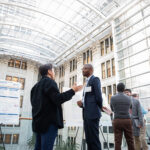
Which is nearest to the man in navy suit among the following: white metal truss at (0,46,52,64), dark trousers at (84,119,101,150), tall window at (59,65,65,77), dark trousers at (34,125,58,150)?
dark trousers at (84,119,101,150)

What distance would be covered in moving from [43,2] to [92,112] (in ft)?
59.6

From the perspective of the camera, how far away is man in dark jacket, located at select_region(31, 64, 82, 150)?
7.03 feet

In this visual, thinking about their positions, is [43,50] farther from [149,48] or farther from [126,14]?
[149,48]

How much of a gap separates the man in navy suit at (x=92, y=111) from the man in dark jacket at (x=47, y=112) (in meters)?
0.74

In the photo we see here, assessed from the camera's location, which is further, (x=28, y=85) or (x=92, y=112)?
(x=28, y=85)

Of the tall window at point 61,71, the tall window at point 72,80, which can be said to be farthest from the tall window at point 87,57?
the tall window at point 61,71

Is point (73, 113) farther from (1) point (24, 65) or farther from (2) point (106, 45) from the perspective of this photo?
(1) point (24, 65)

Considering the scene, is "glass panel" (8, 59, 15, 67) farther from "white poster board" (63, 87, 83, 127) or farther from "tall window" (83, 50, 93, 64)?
"white poster board" (63, 87, 83, 127)

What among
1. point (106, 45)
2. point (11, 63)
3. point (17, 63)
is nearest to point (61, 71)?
point (17, 63)

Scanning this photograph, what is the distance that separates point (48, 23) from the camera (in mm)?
21578

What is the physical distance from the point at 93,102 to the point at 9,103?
11.7ft

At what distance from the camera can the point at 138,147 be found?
4.39 m

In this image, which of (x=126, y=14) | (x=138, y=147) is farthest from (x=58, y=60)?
(x=138, y=147)

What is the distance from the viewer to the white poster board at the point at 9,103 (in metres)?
5.25
